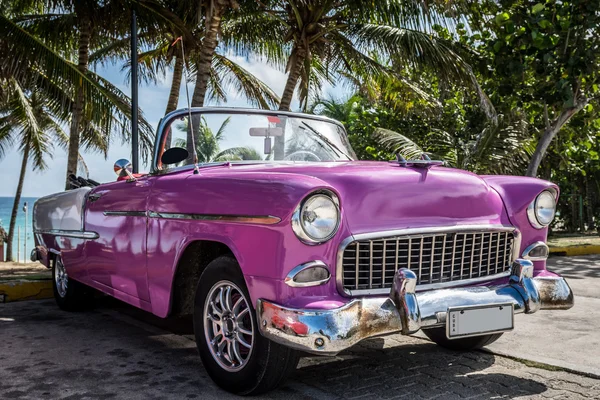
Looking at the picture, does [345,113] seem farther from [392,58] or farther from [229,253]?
[229,253]

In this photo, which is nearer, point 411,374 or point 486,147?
point 411,374

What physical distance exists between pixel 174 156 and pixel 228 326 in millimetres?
1296

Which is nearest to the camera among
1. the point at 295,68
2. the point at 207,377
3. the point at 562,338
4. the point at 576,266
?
the point at 207,377

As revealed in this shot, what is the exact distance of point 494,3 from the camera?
13.1 m

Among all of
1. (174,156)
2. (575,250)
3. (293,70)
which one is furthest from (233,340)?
(575,250)

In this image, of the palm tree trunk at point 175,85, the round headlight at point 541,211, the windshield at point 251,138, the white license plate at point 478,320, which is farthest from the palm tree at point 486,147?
the white license plate at point 478,320

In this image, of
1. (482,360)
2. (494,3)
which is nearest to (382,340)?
(482,360)

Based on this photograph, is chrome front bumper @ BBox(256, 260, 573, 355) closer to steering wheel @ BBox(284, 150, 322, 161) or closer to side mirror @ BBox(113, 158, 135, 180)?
steering wheel @ BBox(284, 150, 322, 161)

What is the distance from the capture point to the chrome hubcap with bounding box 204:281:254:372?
3.40 meters

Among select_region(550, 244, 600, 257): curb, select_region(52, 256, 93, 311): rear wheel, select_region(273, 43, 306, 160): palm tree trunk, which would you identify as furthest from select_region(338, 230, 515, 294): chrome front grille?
select_region(550, 244, 600, 257): curb

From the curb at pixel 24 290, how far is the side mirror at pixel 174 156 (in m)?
3.53

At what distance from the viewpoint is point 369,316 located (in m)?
2.99

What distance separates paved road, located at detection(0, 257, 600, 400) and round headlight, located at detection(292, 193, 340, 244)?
0.93 meters

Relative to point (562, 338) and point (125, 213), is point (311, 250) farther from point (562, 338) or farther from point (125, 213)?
point (562, 338)
